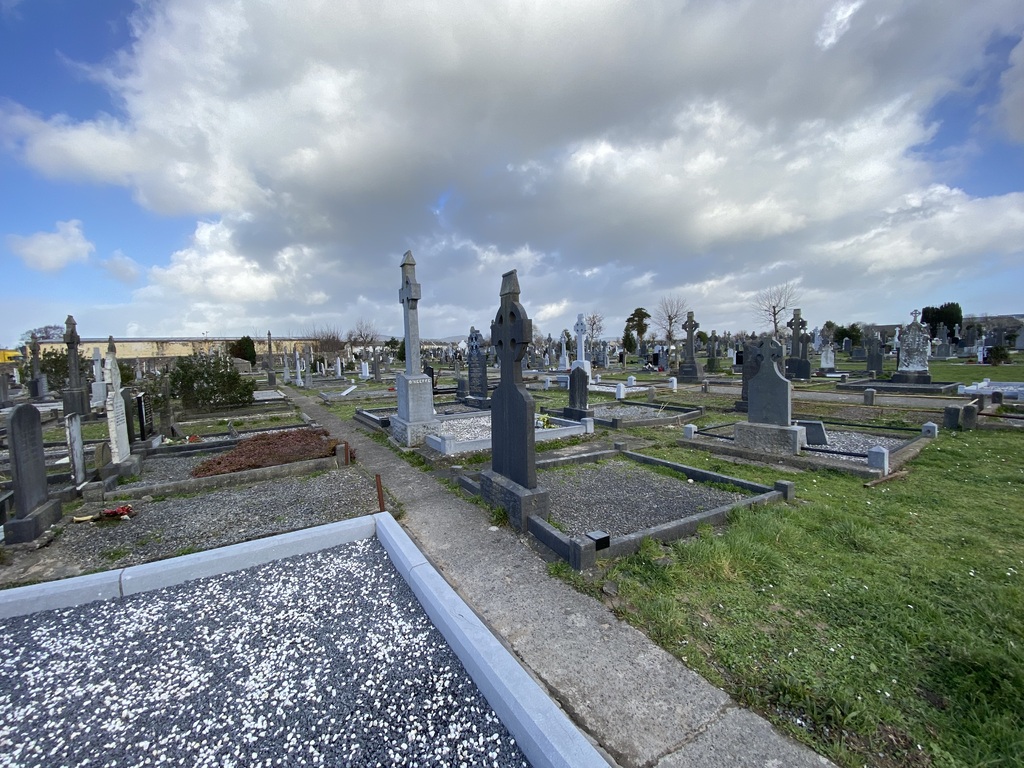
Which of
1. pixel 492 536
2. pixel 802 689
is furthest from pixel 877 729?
pixel 492 536

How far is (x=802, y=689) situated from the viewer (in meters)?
2.61

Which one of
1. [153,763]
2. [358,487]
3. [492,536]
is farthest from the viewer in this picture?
[358,487]

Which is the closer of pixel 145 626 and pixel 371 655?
pixel 371 655

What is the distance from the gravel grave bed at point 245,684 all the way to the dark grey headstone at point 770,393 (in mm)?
7631

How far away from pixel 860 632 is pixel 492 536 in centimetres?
326

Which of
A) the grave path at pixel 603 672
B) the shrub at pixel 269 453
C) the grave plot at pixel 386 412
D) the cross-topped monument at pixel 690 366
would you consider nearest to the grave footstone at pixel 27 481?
Answer: the shrub at pixel 269 453

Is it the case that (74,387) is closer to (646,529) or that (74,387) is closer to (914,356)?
(646,529)

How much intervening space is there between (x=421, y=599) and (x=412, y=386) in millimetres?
6663

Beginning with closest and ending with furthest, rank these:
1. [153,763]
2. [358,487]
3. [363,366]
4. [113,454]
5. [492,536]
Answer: [153,763], [492,536], [358,487], [113,454], [363,366]

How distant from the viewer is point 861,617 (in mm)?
3307

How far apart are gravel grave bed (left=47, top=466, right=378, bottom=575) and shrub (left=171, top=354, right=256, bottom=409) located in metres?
10.9

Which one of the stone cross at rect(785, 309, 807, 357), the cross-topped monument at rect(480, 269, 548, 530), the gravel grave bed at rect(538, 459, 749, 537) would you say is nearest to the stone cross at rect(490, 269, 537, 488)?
the cross-topped monument at rect(480, 269, 548, 530)

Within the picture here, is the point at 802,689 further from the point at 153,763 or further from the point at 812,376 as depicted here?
the point at 812,376

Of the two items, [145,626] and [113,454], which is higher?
[113,454]
